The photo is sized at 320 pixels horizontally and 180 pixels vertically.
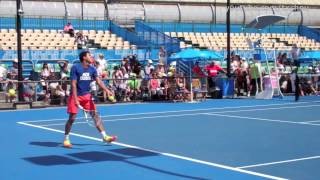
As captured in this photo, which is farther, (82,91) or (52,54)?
(52,54)

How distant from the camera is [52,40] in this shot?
104ft

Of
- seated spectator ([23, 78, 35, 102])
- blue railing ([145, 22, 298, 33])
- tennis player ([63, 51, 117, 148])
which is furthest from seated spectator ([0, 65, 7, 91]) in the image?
blue railing ([145, 22, 298, 33])

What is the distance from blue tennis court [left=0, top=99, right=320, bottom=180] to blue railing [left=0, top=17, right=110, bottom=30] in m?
17.1

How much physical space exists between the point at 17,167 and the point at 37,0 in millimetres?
32992

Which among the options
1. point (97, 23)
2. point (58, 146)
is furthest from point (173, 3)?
point (58, 146)

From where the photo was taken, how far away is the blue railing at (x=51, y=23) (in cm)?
3419

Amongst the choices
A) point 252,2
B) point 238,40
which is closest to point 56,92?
point 238,40

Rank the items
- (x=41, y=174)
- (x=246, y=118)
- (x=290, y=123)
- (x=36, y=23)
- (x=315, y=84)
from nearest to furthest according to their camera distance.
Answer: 1. (x=41, y=174)
2. (x=290, y=123)
3. (x=246, y=118)
4. (x=315, y=84)
5. (x=36, y=23)

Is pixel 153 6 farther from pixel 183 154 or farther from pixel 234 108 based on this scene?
pixel 183 154

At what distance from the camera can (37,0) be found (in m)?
40.4

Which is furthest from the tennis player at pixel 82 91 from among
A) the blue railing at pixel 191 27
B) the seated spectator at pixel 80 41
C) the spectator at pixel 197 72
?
the blue railing at pixel 191 27

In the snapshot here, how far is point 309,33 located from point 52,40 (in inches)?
973

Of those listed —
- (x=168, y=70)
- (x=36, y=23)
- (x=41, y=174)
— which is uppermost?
(x=36, y=23)

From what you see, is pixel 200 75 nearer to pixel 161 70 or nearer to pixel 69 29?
pixel 161 70
